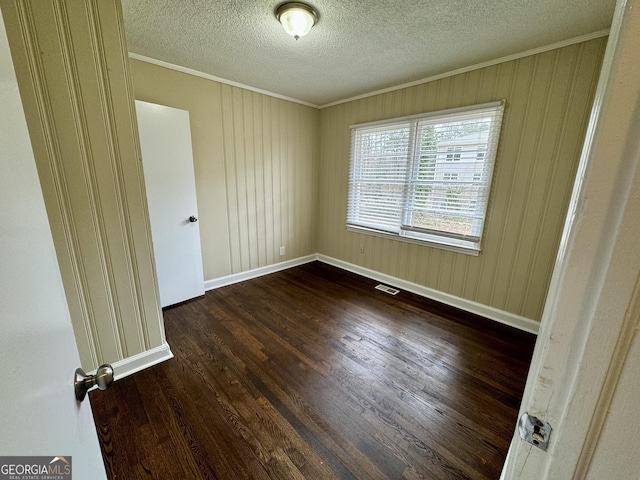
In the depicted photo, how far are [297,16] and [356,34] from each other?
527mm

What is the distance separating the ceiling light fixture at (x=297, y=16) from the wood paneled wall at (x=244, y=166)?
146cm

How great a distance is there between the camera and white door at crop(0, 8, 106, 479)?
0.33 metres

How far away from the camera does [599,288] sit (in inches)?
13.9

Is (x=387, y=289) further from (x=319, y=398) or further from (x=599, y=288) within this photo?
(x=599, y=288)

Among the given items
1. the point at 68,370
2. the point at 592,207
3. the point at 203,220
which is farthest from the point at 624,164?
the point at 203,220

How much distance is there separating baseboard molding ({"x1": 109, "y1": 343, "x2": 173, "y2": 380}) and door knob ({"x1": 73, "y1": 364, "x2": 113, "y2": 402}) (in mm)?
1567

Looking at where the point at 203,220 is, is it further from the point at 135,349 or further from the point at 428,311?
the point at 428,311

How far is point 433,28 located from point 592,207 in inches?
86.5

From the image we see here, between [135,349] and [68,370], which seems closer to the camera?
[68,370]

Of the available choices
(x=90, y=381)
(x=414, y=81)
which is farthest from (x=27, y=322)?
(x=414, y=81)

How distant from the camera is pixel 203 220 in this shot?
3.03 metres

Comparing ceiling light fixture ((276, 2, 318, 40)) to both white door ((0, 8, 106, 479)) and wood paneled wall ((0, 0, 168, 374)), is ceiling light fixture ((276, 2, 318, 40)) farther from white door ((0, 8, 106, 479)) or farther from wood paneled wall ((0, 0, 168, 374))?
white door ((0, 8, 106, 479))

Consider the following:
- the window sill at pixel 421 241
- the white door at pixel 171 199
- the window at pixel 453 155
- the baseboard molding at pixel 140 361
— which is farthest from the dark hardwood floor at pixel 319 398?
the window at pixel 453 155

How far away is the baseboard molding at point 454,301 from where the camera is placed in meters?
2.46
